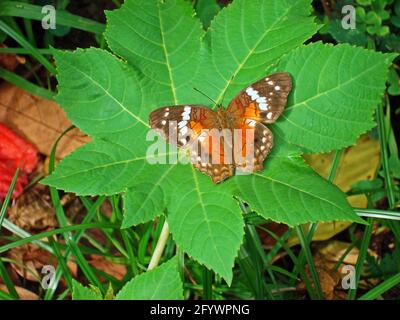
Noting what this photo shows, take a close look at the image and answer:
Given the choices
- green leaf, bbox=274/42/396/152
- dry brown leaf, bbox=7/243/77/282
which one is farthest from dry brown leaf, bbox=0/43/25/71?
green leaf, bbox=274/42/396/152

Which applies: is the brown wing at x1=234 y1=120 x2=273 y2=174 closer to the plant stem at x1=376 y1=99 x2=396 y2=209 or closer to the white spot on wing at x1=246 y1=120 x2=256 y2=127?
the white spot on wing at x1=246 y1=120 x2=256 y2=127

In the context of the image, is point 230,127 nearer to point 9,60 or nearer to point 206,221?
point 206,221

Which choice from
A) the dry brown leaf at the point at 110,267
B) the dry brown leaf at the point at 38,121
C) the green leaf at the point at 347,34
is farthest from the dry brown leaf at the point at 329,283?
the dry brown leaf at the point at 38,121

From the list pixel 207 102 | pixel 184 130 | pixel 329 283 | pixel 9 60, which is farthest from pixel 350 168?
pixel 9 60

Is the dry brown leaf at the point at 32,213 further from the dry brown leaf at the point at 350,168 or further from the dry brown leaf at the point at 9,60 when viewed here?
the dry brown leaf at the point at 350,168

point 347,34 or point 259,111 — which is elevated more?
point 347,34

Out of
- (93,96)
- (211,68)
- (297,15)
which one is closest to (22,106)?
(93,96)

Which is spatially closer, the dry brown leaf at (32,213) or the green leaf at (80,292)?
the green leaf at (80,292)
